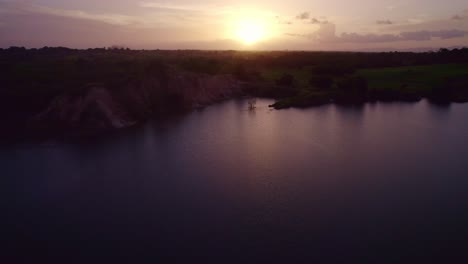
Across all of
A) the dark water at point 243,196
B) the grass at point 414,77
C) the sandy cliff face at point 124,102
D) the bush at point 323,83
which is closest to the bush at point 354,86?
the grass at point 414,77

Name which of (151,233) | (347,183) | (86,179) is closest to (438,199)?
(347,183)

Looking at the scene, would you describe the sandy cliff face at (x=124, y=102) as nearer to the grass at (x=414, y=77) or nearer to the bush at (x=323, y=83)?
the bush at (x=323, y=83)

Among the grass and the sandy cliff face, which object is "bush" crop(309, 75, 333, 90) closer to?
the grass

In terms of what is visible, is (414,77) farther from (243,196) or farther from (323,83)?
(243,196)

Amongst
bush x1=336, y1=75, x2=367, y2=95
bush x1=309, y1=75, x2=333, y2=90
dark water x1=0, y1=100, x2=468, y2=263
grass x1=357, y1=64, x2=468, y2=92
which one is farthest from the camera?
bush x1=309, y1=75, x2=333, y2=90

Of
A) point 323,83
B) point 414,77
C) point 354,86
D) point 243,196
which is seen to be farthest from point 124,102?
point 414,77

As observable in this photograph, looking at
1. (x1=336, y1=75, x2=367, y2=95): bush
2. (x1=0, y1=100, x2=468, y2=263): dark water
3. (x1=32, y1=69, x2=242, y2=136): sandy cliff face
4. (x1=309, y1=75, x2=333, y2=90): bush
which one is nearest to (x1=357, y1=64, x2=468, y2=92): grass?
(x1=336, y1=75, x2=367, y2=95): bush

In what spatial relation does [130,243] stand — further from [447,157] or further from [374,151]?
[447,157]
